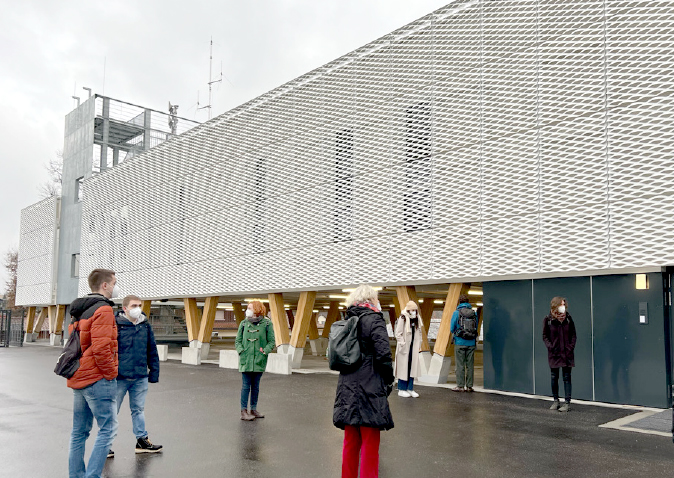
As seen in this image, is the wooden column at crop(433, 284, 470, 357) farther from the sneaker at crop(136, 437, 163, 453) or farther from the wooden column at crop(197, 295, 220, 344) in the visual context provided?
the wooden column at crop(197, 295, 220, 344)

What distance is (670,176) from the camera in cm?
1019

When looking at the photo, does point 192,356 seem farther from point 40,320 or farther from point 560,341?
point 40,320

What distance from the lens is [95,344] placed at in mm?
5004

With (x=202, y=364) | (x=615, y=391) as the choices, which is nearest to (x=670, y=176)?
(x=615, y=391)

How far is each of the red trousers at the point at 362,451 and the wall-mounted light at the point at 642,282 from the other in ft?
24.7

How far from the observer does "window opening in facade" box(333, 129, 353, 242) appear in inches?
636

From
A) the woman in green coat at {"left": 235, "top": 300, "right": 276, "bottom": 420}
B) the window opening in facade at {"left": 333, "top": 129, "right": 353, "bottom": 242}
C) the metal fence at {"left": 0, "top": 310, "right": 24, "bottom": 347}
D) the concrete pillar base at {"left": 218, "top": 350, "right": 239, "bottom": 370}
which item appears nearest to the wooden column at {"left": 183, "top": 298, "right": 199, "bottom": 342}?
the concrete pillar base at {"left": 218, "top": 350, "right": 239, "bottom": 370}

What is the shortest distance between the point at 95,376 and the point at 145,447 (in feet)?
7.44

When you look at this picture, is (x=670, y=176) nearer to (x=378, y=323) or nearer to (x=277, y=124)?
(x=378, y=323)

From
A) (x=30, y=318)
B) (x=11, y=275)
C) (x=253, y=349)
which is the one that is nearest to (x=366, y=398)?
(x=253, y=349)

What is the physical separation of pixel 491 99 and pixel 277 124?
7719 mm

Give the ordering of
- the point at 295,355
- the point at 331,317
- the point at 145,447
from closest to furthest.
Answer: the point at 145,447 → the point at 295,355 → the point at 331,317

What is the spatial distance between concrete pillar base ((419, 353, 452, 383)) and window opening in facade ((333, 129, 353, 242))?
3.95 m

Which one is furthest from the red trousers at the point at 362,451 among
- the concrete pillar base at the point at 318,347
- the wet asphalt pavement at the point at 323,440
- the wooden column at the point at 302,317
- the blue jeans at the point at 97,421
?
the concrete pillar base at the point at 318,347
